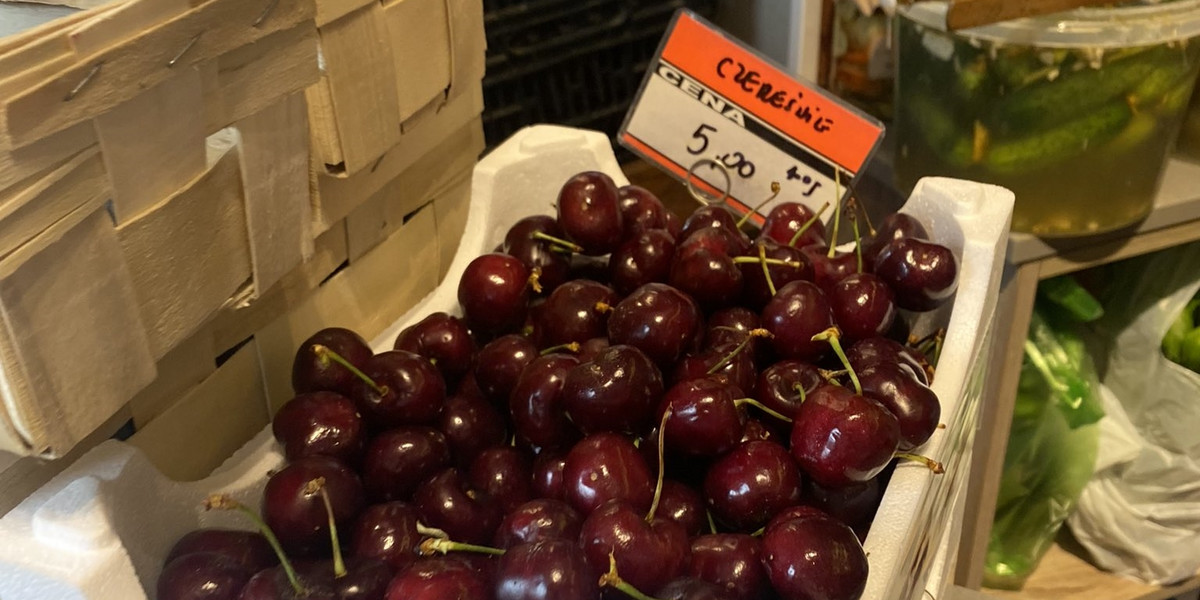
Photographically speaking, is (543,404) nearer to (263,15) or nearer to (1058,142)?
(263,15)

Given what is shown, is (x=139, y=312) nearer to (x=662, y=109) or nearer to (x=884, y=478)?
(x=884, y=478)

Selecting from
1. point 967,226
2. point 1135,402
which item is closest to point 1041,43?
point 967,226

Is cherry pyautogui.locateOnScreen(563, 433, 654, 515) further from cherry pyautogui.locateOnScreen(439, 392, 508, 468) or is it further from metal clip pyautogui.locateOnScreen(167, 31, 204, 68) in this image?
metal clip pyautogui.locateOnScreen(167, 31, 204, 68)

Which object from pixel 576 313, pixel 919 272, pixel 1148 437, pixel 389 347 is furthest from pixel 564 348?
pixel 1148 437

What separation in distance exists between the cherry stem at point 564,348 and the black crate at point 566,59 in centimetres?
35

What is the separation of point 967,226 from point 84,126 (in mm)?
549

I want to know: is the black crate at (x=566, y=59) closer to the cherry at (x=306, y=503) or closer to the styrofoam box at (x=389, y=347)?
the styrofoam box at (x=389, y=347)

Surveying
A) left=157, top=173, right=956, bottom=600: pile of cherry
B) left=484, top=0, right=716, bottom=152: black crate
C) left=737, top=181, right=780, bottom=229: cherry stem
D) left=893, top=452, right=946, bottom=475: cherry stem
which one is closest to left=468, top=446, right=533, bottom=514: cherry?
left=157, top=173, right=956, bottom=600: pile of cherry

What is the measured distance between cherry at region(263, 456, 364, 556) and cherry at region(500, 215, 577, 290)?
23 cm

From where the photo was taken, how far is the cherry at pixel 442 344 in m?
0.63

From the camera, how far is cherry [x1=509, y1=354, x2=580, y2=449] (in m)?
0.55

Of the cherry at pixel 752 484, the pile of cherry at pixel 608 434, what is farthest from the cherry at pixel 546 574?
the cherry at pixel 752 484

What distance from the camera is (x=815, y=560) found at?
0.44 meters

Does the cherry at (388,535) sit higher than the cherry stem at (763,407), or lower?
lower
